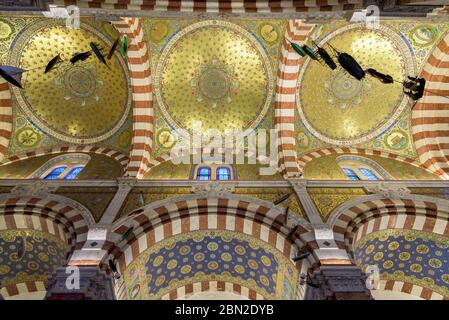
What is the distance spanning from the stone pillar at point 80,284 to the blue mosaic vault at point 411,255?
16.3 ft

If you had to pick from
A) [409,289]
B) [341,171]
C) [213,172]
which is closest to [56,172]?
[213,172]

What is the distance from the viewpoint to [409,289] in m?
7.09

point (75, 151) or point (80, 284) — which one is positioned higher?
point (75, 151)

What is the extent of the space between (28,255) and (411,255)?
27.7 ft

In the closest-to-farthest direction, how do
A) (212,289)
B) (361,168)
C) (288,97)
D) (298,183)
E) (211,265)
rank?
1. (211,265)
2. (212,289)
3. (298,183)
4. (288,97)
5. (361,168)

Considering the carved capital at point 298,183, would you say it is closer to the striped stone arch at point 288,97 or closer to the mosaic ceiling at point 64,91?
the striped stone arch at point 288,97

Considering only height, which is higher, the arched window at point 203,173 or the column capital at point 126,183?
the arched window at point 203,173

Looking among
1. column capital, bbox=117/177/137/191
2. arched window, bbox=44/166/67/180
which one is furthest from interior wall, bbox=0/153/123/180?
column capital, bbox=117/177/137/191

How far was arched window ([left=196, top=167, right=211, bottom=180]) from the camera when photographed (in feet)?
27.0

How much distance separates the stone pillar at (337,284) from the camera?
184 inches

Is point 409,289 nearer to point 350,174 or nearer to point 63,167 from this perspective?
point 350,174

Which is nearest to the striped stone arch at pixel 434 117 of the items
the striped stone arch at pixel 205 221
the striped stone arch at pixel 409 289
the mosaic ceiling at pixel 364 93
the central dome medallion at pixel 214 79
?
the mosaic ceiling at pixel 364 93

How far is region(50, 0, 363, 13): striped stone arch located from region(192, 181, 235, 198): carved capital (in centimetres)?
377

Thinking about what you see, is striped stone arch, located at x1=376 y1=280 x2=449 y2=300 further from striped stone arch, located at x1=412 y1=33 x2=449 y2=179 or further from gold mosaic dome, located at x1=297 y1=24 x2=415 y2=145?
gold mosaic dome, located at x1=297 y1=24 x2=415 y2=145
